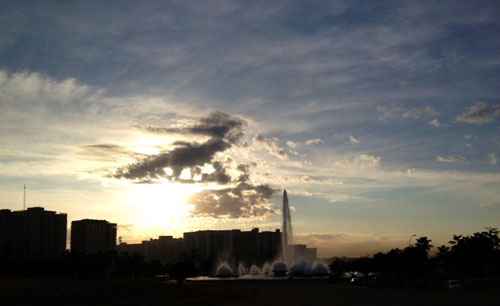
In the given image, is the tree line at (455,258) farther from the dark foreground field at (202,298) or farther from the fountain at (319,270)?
the dark foreground field at (202,298)

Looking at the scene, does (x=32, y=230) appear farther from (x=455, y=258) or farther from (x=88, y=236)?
(x=455, y=258)

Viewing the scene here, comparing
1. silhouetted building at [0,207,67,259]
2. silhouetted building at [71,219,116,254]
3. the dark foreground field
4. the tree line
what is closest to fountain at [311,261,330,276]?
the tree line

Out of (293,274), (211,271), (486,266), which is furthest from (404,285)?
(211,271)

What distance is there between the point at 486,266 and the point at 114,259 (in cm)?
7982

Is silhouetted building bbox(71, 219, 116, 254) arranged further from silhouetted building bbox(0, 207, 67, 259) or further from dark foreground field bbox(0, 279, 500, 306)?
dark foreground field bbox(0, 279, 500, 306)

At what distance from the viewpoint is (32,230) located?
169625 millimetres

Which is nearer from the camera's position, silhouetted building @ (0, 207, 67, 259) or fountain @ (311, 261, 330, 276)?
fountain @ (311, 261, 330, 276)

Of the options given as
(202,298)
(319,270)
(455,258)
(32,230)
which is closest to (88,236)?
(32,230)

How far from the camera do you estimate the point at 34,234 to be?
169750mm

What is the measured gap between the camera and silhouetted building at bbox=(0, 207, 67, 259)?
168 meters

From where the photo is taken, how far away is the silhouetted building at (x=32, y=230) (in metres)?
168

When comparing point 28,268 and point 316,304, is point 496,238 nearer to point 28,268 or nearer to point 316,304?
point 316,304

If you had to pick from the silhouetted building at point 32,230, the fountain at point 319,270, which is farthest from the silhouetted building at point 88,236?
the fountain at point 319,270

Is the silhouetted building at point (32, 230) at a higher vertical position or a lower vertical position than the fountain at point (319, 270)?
higher
